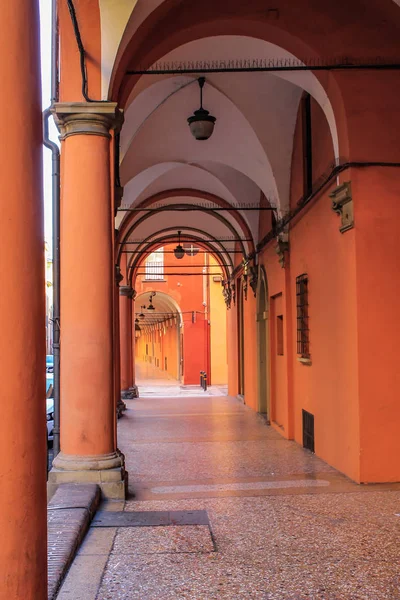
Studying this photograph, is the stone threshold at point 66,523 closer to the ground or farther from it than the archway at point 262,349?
closer to the ground

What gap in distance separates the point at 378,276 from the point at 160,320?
44719mm

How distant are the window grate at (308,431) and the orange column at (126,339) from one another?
10.7m

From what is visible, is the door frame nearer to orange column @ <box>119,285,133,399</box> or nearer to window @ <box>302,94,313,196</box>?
window @ <box>302,94,313,196</box>

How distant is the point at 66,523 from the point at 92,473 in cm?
146

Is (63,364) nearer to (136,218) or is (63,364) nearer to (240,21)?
(240,21)

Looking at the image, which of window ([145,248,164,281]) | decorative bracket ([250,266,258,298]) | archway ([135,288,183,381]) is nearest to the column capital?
decorative bracket ([250,266,258,298])

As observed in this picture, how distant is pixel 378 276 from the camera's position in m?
7.48

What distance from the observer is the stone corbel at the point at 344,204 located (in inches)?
296

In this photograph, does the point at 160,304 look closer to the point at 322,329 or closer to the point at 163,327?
the point at 163,327

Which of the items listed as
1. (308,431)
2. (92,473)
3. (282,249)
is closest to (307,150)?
(282,249)

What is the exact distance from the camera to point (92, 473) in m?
6.34

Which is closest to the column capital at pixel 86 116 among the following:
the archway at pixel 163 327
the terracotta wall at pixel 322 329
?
the terracotta wall at pixel 322 329

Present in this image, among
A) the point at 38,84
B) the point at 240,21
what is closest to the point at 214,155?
the point at 240,21

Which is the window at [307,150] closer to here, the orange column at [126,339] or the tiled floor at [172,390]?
the orange column at [126,339]
